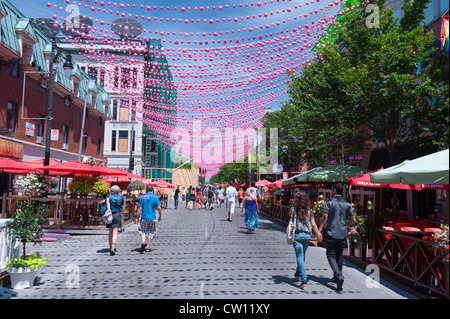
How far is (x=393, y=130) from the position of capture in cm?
1428

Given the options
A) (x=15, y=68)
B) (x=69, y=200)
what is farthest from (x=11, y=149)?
(x=69, y=200)

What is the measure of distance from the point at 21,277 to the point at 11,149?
16.3 metres

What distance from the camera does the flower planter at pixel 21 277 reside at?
6.43 m

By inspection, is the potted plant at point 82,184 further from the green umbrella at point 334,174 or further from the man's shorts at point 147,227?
the green umbrella at point 334,174

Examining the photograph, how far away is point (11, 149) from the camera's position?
20.4 meters

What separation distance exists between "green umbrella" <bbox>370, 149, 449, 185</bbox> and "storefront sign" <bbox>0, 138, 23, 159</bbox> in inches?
733

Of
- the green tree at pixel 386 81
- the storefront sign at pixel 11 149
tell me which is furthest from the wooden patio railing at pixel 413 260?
the storefront sign at pixel 11 149

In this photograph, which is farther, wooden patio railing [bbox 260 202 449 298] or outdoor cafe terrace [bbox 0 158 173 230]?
outdoor cafe terrace [bbox 0 158 173 230]

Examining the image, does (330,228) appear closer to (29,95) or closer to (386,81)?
(386,81)

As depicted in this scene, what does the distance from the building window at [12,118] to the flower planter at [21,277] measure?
56.8 ft

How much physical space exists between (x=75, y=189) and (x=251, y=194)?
7305 mm

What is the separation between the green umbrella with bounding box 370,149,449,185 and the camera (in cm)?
592

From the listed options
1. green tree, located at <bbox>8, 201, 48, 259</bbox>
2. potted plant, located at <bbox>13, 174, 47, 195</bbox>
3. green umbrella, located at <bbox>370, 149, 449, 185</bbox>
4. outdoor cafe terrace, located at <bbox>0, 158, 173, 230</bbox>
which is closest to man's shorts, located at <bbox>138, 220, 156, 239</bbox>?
green tree, located at <bbox>8, 201, 48, 259</bbox>

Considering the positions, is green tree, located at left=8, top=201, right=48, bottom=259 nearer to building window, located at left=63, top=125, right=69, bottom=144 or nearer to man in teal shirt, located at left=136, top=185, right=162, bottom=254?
man in teal shirt, located at left=136, top=185, right=162, bottom=254
